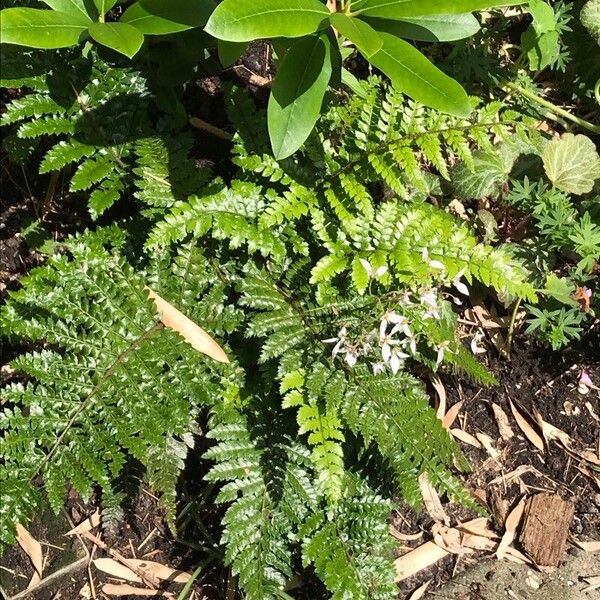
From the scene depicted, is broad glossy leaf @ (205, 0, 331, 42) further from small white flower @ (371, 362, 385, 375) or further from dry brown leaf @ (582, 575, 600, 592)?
dry brown leaf @ (582, 575, 600, 592)

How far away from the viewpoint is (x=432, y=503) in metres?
3.03

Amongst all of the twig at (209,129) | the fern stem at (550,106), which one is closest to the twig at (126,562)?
the twig at (209,129)

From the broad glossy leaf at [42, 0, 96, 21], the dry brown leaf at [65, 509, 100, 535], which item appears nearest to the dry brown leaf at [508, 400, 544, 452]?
the dry brown leaf at [65, 509, 100, 535]

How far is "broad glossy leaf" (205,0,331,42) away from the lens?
180 cm

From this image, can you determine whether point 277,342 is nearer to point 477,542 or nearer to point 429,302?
point 429,302

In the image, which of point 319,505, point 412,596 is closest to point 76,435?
point 319,505

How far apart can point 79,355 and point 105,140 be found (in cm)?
75

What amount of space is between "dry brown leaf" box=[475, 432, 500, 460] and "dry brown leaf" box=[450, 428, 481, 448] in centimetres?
2

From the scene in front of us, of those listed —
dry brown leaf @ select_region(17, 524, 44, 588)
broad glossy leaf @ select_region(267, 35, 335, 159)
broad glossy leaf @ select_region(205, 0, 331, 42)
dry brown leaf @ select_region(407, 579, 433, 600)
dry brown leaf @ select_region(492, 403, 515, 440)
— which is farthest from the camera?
dry brown leaf @ select_region(492, 403, 515, 440)

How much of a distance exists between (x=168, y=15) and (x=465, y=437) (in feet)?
6.72

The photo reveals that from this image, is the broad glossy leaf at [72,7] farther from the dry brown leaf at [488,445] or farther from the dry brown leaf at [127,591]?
the dry brown leaf at [488,445]

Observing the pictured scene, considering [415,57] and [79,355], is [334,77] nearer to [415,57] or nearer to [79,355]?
[415,57]

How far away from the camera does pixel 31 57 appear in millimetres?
2418

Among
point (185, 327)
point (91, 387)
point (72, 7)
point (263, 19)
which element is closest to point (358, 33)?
point (263, 19)
